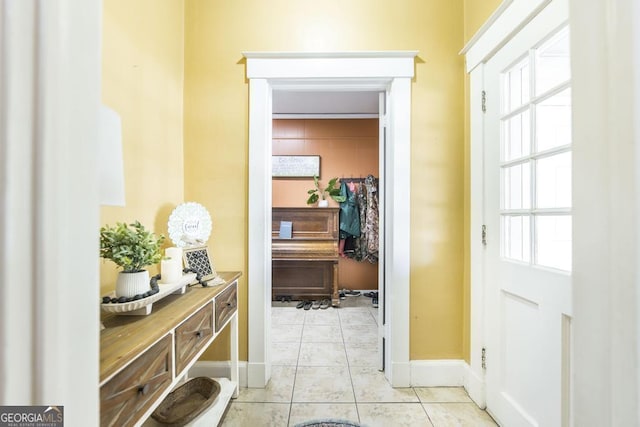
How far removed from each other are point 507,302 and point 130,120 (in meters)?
2.15

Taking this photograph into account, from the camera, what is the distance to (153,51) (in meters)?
1.65

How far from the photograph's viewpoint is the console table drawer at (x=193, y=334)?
3.66ft

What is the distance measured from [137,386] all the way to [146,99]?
55.2 inches

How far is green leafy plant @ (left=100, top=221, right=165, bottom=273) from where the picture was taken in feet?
3.36

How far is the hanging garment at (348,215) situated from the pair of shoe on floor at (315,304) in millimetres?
962

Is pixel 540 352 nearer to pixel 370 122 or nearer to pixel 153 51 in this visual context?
pixel 153 51

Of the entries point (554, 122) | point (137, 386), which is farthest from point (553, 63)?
point (137, 386)

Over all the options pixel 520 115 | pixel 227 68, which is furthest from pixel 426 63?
pixel 227 68

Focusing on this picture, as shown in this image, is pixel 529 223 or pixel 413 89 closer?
pixel 529 223

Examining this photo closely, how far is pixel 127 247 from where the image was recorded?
3.39ft

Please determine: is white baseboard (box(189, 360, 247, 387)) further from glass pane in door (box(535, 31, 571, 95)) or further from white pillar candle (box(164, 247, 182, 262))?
glass pane in door (box(535, 31, 571, 95))

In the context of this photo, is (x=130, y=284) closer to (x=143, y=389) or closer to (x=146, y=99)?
(x=143, y=389)

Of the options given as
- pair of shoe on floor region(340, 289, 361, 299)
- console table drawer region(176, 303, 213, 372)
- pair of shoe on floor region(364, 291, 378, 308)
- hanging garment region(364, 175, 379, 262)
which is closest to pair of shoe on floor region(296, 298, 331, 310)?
pair of shoe on floor region(340, 289, 361, 299)

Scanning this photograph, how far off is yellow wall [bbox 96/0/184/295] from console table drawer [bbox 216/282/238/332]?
46cm
